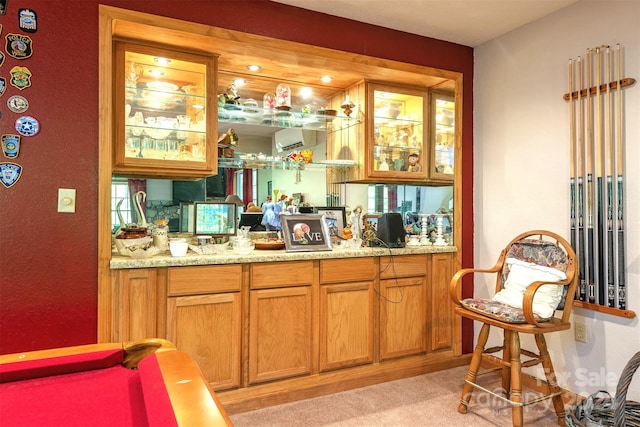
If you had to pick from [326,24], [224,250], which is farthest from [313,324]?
[326,24]

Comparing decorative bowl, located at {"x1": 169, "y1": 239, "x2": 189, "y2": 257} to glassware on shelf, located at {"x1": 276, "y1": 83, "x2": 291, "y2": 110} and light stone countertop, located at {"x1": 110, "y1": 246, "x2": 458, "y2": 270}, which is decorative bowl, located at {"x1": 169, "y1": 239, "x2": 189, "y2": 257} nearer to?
light stone countertop, located at {"x1": 110, "y1": 246, "x2": 458, "y2": 270}

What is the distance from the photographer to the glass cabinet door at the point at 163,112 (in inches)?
99.0

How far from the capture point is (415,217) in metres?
3.69

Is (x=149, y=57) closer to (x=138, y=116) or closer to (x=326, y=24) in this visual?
(x=138, y=116)

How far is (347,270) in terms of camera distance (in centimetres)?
297

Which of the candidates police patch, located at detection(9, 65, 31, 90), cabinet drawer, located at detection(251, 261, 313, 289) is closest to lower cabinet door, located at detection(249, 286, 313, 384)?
cabinet drawer, located at detection(251, 261, 313, 289)

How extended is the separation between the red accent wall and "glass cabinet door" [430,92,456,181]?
2192mm

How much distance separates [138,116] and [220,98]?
57 cm

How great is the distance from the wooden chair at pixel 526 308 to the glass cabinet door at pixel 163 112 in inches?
74.4

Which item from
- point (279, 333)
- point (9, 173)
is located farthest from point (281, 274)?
point (9, 173)

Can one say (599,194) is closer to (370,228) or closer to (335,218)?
(370,228)

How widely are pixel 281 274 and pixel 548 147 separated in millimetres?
2033

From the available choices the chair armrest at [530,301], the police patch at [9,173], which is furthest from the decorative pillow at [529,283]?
the police patch at [9,173]

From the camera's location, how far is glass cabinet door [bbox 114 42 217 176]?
2.52 metres
